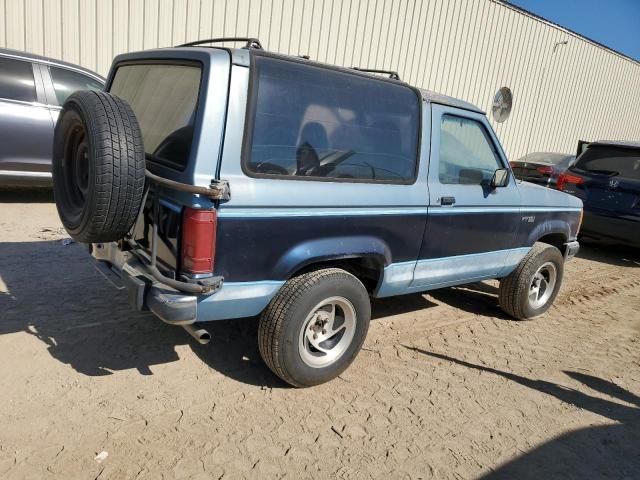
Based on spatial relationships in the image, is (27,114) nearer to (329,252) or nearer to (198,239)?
(198,239)

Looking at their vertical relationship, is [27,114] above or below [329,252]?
above

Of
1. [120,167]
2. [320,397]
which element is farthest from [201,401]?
[120,167]

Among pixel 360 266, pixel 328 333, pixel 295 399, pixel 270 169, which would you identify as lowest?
pixel 295 399

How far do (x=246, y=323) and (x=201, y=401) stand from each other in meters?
1.10

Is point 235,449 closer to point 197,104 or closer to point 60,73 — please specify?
point 197,104

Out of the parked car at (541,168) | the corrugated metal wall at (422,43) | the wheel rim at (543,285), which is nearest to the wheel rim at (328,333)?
the wheel rim at (543,285)

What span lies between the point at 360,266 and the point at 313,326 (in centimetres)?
54

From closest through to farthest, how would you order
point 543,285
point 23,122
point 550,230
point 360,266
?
point 360,266 → point 550,230 → point 543,285 → point 23,122

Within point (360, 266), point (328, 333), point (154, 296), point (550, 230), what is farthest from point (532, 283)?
point (154, 296)

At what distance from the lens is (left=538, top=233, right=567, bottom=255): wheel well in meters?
5.03

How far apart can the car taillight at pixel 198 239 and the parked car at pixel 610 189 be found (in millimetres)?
6618

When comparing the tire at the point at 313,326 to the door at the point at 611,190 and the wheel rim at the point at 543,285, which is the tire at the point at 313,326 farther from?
the door at the point at 611,190

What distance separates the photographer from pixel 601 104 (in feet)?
63.0

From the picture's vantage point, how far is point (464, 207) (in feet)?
12.5
